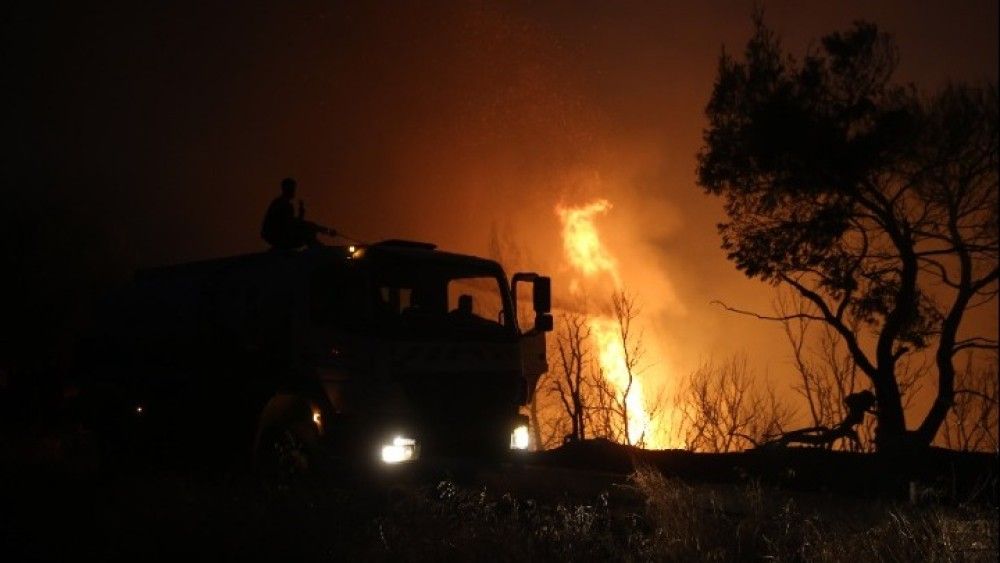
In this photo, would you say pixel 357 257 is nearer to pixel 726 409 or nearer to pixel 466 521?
pixel 466 521

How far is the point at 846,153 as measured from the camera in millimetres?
18219

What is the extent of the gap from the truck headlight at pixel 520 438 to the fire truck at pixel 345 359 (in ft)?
0.06

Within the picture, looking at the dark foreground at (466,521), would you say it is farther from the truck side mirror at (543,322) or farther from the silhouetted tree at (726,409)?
the silhouetted tree at (726,409)

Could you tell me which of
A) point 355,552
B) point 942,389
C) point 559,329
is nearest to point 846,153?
point 942,389

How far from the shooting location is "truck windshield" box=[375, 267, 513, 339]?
9.73m

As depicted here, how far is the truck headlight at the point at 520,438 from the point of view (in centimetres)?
1051

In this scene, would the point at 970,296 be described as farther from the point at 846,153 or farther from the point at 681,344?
the point at 681,344

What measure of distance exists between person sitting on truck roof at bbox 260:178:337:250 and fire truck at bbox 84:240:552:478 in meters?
0.43

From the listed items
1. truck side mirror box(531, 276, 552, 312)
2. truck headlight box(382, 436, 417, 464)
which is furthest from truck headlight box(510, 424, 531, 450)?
truck headlight box(382, 436, 417, 464)

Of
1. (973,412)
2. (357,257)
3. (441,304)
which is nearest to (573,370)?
(973,412)

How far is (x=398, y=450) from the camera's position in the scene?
9.31 meters

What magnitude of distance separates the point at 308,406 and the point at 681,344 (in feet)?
76.3

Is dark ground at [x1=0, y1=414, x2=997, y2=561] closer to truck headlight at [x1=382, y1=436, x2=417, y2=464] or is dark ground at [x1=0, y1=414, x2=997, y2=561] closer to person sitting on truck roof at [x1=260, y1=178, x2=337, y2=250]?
truck headlight at [x1=382, y1=436, x2=417, y2=464]

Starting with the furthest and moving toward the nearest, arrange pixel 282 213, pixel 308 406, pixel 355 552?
pixel 282 213, pixel 308 406, pixel 355 552
